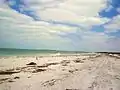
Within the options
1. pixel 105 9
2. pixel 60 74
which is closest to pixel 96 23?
pixel 105 9

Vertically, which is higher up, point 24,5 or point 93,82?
point 24,5

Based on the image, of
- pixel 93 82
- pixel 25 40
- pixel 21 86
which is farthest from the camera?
pixel 25 40

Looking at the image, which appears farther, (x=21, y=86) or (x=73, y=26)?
(x=73, y=26)

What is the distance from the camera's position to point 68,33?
286 cm

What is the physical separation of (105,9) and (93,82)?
A: 0.97 metres

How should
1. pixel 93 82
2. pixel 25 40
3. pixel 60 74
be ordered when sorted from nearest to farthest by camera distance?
pixel 93 82 < pixel 25 40 < pixel 60 74

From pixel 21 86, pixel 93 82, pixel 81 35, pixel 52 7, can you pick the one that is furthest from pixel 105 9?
pixel 21 86

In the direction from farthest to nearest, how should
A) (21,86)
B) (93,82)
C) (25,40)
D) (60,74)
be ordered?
(60,74) → (25,40) → (93,82) → (21,86)

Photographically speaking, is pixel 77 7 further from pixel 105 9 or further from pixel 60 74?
pixel 60 74

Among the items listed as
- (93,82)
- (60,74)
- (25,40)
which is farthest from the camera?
(60,74)

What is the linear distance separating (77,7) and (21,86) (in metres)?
1.24

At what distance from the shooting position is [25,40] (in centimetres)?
288

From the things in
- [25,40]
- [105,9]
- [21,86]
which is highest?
[105,9]

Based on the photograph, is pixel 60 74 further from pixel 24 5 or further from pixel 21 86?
pixel 24 5
